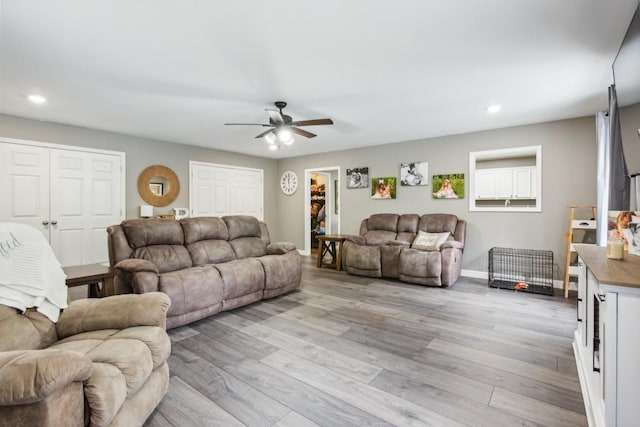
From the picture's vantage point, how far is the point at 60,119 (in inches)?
170

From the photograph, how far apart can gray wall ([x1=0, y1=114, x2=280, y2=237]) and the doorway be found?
62.5 inches

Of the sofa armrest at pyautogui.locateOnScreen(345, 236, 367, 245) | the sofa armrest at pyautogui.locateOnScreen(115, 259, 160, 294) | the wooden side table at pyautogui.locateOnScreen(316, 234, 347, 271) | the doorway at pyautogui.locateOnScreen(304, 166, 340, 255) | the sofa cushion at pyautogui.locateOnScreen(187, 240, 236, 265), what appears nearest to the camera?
the sofa armrest at pyautogui.locateOnScreen(115, 259, 160, 294)

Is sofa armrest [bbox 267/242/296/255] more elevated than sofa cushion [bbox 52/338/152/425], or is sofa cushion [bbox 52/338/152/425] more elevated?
sofa armrest [bbox 267/242/296/255]

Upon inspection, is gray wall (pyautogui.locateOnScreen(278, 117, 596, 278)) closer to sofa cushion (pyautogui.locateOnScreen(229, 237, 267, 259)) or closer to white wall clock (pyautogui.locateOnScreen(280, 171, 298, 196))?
white wall clock (pyautogui.locateOnScreen(280, 171, 298, 196))

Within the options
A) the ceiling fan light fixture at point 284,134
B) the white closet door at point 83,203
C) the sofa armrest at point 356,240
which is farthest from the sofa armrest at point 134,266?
the sofa armrest at point 356,240

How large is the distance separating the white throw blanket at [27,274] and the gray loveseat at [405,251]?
13.3 ft

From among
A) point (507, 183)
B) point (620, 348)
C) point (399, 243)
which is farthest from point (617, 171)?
point (507, 183)

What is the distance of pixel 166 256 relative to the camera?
11.6 feet

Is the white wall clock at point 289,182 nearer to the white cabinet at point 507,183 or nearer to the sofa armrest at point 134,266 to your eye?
the white cabinet at point 507,183

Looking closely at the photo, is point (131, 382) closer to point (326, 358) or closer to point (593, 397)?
A: point (326, 358)

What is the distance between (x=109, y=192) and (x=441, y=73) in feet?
17.0

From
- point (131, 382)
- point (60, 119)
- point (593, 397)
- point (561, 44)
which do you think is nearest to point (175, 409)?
point (131, 382)

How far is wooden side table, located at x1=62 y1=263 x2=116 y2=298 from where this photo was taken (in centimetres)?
259

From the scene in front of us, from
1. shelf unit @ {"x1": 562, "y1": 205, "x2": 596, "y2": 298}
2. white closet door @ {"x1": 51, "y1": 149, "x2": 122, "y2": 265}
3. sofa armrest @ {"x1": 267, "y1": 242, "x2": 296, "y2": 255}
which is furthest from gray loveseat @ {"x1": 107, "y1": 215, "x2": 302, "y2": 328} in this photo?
shelf unit @ {"x1": 562, "y1": 205, "x2": 596, "y2": 298}
